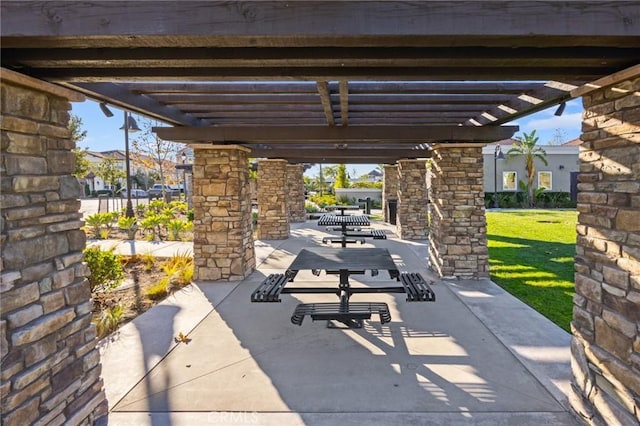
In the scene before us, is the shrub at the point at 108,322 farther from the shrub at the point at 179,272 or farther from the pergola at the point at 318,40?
the pergola at the point at 318,40

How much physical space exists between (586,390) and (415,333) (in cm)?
203

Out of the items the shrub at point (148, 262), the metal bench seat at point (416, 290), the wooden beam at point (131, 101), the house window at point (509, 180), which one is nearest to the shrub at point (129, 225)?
the shrub at point (148, 262)

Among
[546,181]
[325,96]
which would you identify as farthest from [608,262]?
[546,181]

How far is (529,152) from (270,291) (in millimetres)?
25038

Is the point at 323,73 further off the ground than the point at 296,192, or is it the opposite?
the point at 323,73

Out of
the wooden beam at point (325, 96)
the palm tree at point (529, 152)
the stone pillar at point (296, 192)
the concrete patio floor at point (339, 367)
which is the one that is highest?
the palm tree at point (529, 152)

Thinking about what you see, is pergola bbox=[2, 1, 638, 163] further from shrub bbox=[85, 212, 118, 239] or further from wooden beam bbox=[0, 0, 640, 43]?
shrub bbox=[85, 212, 118, 239]

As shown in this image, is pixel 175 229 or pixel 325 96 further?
pixel 175 229

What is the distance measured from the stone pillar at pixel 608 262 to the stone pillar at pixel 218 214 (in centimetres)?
566

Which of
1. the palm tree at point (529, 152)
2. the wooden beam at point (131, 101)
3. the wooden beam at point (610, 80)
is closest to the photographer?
the wooden beam at point (610, 80)

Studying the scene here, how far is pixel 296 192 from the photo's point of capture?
16.6 m

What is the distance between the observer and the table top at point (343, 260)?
477cm

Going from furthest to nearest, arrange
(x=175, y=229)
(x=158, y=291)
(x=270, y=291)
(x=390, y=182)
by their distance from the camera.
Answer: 1. (x=390, y=182)
2. (x=175, y=229)
3. (x=158, y=291)
4. (x=270, y=291)

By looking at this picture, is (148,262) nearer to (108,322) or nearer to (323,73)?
(108,322)
